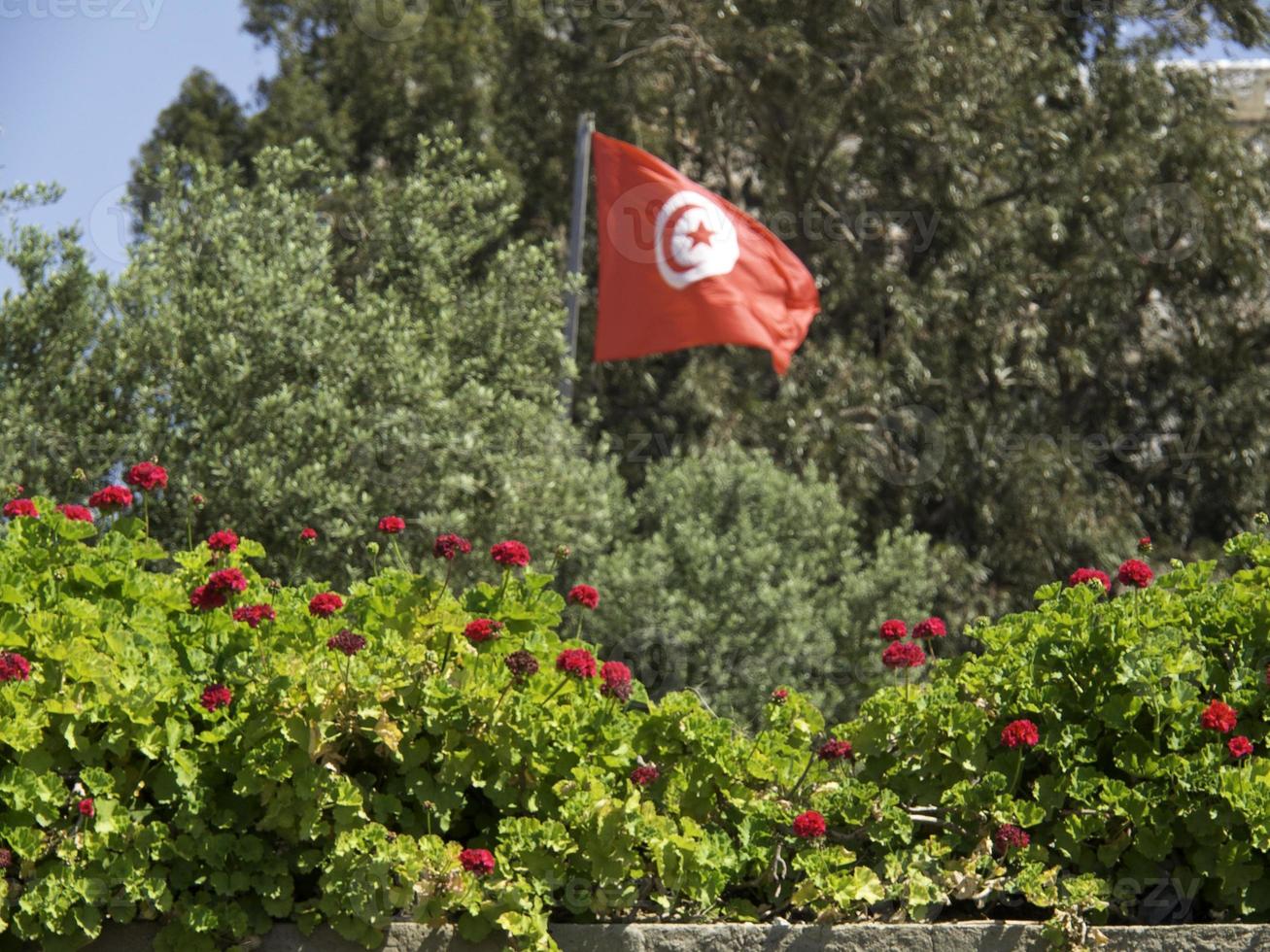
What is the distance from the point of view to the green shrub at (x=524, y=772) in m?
3.46

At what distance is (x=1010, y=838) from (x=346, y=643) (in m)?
1.63

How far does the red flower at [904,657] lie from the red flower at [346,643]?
4.28ft

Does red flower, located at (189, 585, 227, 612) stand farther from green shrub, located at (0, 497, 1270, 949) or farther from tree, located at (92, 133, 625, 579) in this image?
tree, located at (92, 133, 625, 579)

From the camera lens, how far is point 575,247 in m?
12.8

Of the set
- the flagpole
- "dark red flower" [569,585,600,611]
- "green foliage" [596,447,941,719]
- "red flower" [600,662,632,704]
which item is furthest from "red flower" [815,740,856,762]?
"green foliage" [596,447,941,719]

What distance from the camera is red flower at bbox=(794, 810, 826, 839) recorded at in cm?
362

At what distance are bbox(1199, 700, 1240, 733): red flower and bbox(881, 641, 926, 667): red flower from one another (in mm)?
676

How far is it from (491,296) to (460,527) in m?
1.99

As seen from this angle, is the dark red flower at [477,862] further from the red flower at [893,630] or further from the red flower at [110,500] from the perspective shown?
the red flower at [110,500]

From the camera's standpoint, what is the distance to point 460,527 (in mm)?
10898

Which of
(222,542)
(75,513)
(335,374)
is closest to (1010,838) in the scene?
(222,542)

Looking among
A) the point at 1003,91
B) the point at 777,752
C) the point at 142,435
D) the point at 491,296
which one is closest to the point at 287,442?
the point at 142,435

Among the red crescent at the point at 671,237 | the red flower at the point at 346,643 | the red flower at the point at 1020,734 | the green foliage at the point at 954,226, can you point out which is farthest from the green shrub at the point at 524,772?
the green foliage at the point at 954,226

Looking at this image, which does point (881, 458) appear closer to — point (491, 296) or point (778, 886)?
point (491, 296)
